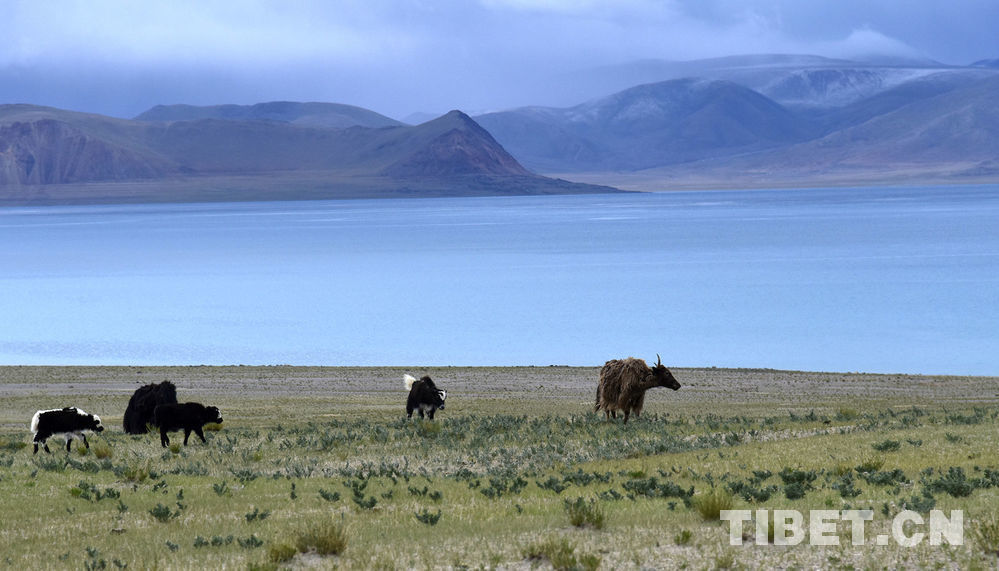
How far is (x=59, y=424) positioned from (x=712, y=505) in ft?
41.0

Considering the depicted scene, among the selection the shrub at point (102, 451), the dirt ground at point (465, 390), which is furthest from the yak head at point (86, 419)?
the dirt ground at point (465, 390)

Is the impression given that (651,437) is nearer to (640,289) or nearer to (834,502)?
(834,502)

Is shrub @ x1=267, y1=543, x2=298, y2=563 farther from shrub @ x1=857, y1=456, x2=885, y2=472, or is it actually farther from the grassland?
shrub @ x1=857, y1=456, x2=885, y2=472

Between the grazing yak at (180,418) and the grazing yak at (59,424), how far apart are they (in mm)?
1233

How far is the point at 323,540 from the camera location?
1061 centimetres

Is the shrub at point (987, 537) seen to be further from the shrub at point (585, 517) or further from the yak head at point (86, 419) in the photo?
the yak head at point (86, 419)

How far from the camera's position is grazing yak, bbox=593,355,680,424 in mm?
22969

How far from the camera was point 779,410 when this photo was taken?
30359mm

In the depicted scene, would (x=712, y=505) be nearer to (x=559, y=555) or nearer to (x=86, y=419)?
(x=559, y=555)

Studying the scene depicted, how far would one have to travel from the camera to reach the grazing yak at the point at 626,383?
904 inches

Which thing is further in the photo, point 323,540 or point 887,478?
point 887,478

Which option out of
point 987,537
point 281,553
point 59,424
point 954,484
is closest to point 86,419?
point 59,424

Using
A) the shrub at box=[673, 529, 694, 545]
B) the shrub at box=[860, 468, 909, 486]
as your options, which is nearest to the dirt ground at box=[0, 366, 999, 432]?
the shrub at box=[860, 468, 909, 486]

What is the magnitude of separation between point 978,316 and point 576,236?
86581 millimetres
